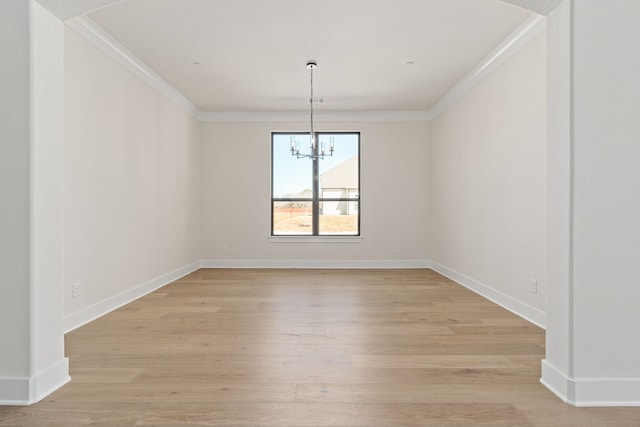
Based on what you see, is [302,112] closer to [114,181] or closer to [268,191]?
[268,191]

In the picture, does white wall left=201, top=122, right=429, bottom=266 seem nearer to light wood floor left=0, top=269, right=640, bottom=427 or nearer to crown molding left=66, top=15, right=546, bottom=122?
crown molding left=66, top=15, right=546, bottom=122

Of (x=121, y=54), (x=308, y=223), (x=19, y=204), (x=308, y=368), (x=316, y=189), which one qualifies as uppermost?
(x=121, y=54)

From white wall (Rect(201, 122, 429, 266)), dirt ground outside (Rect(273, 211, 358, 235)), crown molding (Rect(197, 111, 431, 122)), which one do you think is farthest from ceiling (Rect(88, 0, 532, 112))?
dirt ground outside (Rect(273, 211, 358, 235))

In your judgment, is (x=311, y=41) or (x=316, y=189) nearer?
(x=311, y=41)

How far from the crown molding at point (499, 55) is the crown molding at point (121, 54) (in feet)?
13.1

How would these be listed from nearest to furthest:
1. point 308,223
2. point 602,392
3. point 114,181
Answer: point 602,392 → point 114,181 → point 308,223

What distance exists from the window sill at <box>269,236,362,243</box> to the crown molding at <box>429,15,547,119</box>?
2.71m

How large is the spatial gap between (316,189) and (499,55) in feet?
12.5

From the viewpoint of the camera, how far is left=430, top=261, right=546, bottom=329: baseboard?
3455 mm

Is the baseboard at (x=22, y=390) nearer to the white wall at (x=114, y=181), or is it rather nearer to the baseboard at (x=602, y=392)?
the white wall at (x=114, y=181)

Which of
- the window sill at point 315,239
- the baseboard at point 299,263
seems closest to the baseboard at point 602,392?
the baseboard at point 299,263

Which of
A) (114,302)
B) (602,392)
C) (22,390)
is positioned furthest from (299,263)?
(602,392)

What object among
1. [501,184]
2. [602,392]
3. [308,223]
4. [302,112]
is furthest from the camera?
[308,223]

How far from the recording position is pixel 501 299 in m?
4.19
